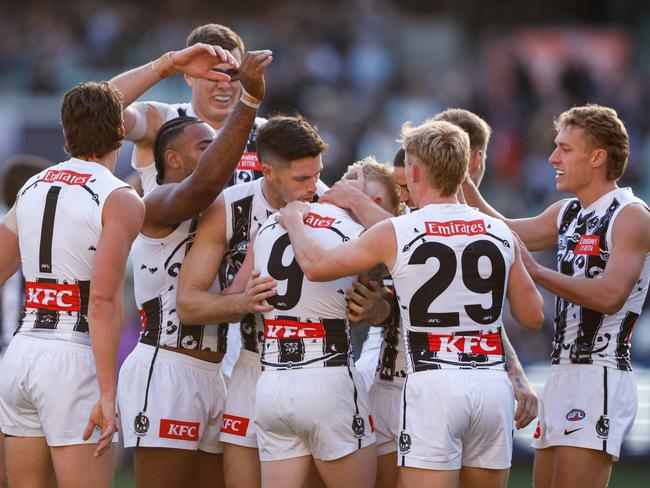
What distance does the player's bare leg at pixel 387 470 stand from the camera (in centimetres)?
605

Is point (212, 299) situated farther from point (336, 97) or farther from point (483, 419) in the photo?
point (336, 97)

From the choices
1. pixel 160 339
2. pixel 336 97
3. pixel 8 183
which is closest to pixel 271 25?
pixel 336 97

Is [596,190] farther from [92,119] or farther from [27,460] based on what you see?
[27,460]

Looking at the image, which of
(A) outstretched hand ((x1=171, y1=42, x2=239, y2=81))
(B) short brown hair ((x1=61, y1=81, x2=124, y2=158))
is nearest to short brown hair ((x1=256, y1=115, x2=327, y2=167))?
(A) outstretched hand ((x1=171, y1=42, x2=239, y2=81))

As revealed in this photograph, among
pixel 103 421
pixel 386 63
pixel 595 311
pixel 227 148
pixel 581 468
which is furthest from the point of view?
pixel 386 63

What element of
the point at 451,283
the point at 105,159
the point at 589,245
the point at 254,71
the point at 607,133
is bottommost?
the point at 451,283

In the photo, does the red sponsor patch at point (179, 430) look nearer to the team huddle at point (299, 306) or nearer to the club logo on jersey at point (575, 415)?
the team huddle at point (299, 306)

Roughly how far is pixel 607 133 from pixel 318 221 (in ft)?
5.98

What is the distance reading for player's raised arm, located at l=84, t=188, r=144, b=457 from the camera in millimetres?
5039

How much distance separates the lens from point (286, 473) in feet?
18.1

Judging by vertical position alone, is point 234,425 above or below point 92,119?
below

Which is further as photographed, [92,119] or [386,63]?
[386,63]

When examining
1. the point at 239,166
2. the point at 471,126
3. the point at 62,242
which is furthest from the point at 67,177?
the point at 471,126

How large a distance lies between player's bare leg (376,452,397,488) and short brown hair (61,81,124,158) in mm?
2365
